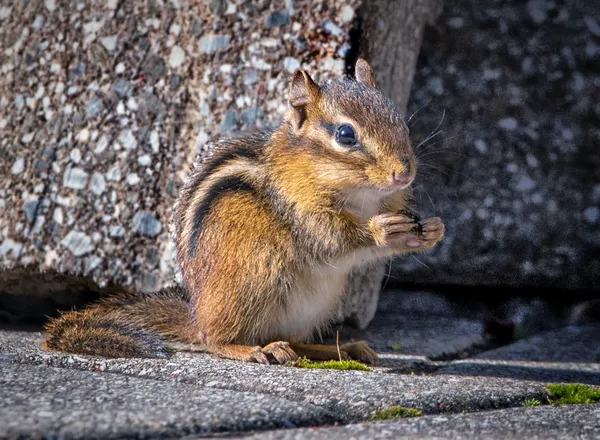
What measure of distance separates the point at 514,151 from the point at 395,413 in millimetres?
2455

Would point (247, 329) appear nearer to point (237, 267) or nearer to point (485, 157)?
point (237, 267)

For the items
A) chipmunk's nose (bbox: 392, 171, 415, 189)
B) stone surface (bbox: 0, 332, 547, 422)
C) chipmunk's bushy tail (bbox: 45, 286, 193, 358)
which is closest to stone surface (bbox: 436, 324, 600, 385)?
stone surface (bbox: 0, 332, 547, 422)

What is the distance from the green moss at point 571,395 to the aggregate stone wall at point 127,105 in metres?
1.74

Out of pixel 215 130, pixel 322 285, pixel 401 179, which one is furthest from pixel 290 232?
pixel 215 130

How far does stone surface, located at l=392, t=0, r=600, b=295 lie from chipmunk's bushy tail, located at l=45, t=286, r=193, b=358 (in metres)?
1.28

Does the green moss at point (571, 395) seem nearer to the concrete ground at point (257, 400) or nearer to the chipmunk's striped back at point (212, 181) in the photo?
the concrete ground at point (257, 400)

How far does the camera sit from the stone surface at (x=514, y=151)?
4.52 metres

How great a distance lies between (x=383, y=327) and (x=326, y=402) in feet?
6.32

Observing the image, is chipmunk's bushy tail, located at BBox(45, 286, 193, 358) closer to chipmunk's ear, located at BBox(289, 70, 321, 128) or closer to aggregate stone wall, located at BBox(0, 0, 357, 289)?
aggregate stone wall, located at BBox(0, 0, 357, 289)

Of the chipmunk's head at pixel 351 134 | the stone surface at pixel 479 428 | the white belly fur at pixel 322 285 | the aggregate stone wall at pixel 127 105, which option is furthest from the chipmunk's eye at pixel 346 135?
the stone surface at pixel 479 428

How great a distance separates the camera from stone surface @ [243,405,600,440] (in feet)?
6.95

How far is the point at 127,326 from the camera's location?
3.53m

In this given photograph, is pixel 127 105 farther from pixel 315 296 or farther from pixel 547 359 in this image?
pixel 547 359

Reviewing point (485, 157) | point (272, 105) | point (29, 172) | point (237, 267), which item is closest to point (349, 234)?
point (237, 267)
